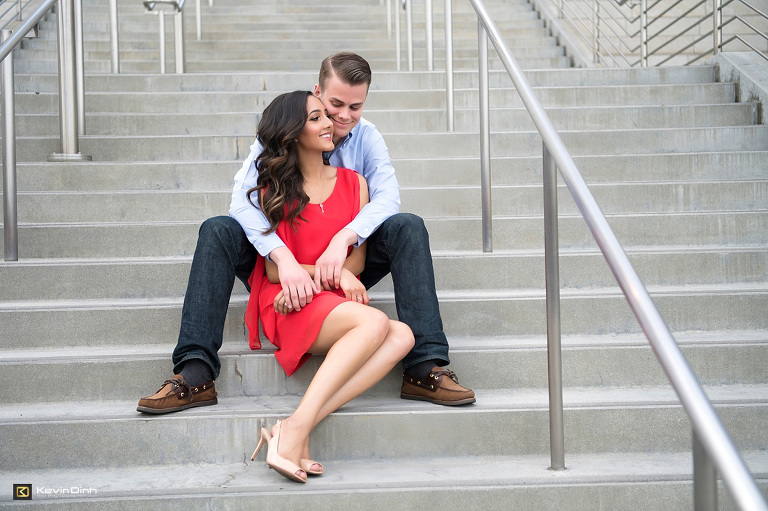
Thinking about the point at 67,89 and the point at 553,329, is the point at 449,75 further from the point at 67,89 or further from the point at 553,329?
the point at 553,329

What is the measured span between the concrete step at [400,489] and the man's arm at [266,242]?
17.2 inches

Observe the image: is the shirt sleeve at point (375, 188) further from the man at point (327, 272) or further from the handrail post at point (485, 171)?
the handrail post at point (485, 171)

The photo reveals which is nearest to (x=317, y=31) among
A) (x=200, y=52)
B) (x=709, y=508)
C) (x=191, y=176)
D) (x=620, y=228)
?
(x=200, y=52)

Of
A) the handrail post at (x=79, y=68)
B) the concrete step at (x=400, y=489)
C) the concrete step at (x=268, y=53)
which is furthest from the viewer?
A: the concrete step at (x=268, y=53)

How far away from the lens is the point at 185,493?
5.20 ft

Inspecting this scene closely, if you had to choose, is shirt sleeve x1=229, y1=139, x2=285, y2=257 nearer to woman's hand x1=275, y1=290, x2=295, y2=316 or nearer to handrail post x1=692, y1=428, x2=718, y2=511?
woman's hand x1=275, y1=290, x2=295, y2=316

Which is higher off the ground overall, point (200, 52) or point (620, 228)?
point (200, 52)

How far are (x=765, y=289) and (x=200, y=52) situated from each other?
14.0 ft

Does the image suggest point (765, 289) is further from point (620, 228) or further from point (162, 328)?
point (162, 328)

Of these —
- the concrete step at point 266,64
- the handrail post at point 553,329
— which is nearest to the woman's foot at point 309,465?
the handrail post at point 553,329

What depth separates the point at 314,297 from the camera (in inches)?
75.5

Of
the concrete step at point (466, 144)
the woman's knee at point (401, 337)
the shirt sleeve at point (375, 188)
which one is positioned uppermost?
the concrete step at point (466, 144)

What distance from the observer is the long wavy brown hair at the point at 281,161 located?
1.99 meters

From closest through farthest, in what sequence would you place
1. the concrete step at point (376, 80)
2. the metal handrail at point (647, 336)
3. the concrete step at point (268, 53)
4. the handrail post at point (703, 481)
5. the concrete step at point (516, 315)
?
the metal handrail at point (647, 336)
the handrail post at point (703, 481)
the concrete step at point (516, 315)
the concrete step at point (376, 80)
the concrete step at point (268, 53)
